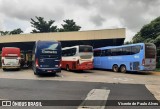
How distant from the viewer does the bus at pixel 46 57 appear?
22.8 m

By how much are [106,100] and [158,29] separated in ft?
123

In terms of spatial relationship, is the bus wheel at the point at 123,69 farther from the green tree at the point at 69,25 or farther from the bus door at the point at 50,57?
the green tree at the point at 69,25

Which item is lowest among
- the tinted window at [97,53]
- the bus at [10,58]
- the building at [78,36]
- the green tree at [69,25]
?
the bus at [10,58]

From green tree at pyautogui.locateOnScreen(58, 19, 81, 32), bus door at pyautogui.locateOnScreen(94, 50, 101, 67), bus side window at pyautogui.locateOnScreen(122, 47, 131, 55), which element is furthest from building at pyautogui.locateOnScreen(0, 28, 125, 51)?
green tree at pyautogui.locateOnScreen(58, 19, 81, 32)

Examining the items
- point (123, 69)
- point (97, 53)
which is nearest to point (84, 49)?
point (123, 69)

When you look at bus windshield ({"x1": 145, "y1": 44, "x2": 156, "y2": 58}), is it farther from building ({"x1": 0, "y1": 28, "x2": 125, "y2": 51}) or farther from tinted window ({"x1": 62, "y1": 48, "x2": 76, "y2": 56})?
tinted window ({"x1": 62, "y1": 48, "x2": 76, "y2": 56})

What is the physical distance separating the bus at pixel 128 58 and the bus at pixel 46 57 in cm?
804

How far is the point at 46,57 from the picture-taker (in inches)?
900

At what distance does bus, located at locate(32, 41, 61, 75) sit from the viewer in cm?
2275

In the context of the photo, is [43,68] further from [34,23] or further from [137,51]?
[34,23]

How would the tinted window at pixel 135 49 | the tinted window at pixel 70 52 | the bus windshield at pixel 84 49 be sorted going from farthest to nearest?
the tinted window at pixel 70 52 < the bus windshield at pixel 84 49 < the tinted window at pixel 135 49

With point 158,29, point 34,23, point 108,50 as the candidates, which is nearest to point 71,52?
point 108,50

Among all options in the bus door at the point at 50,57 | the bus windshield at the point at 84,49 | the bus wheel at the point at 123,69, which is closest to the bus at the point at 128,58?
the bus wheel at the point at 123,69

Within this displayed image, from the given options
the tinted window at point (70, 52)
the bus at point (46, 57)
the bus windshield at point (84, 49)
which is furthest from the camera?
the tinted window at point (70, 52)
